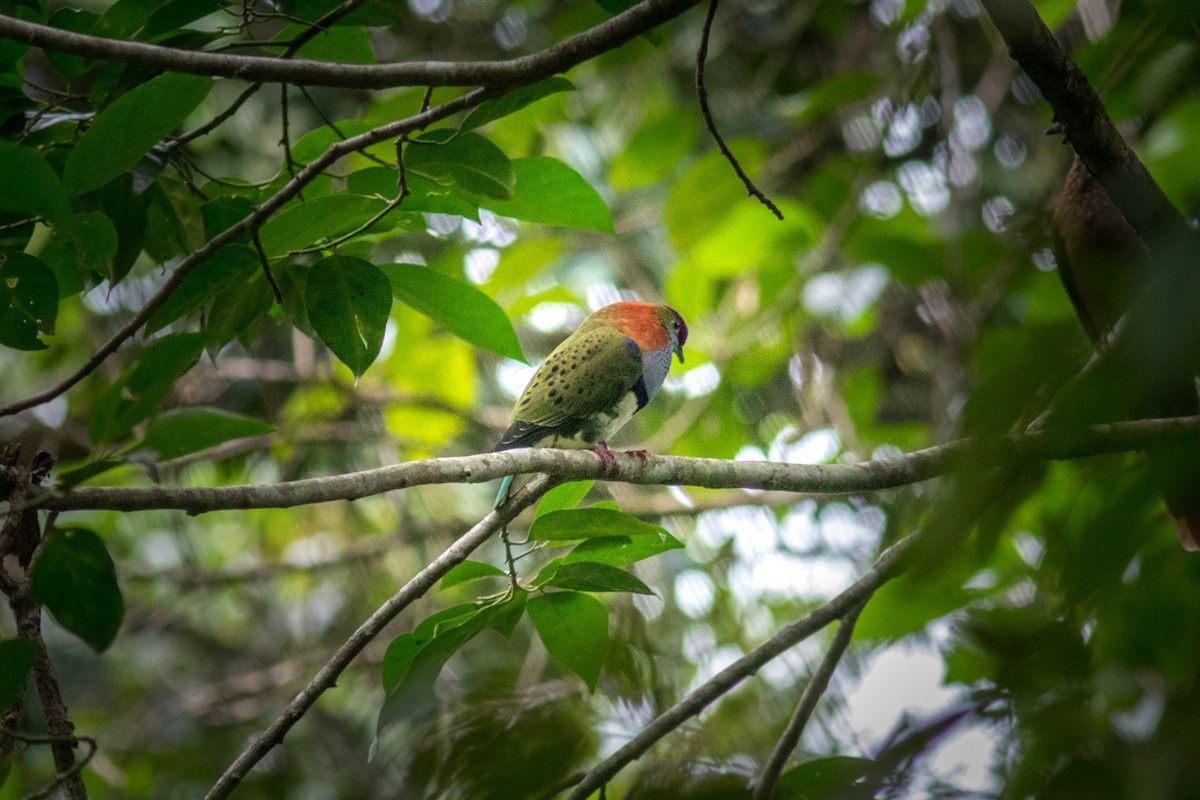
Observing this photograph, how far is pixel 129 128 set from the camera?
159cm

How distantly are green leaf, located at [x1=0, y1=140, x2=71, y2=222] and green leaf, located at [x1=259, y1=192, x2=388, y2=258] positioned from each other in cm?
38

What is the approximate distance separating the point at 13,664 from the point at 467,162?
111cm

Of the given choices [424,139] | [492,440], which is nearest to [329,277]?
[424,139]

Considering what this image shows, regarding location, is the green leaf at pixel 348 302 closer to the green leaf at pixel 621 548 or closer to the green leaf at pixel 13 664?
the green leaf at pixel 621 548

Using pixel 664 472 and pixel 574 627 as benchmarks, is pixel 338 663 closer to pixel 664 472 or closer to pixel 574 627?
pixel 574 627

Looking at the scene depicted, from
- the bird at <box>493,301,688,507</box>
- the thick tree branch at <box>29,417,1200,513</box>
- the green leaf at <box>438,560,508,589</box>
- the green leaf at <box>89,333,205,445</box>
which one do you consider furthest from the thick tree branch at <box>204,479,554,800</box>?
the bird at <box>493,301,688,507</box>

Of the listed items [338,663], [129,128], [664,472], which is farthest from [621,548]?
[129,128]

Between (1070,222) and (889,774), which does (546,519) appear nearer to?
(889,774)

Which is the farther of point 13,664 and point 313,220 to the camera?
point 313,220

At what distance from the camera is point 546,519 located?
173 cm

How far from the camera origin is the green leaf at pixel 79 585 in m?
1.46

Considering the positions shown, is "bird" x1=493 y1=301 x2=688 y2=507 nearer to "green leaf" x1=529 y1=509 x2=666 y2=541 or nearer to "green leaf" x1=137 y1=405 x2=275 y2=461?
"green leaf" x1=529 y1=509 x2=666 y2=541

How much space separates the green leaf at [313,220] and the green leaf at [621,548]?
784 millimetres

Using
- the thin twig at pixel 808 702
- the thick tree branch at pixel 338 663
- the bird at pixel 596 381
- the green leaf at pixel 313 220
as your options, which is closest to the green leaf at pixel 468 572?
the thick tree branch at pixel 338 663
